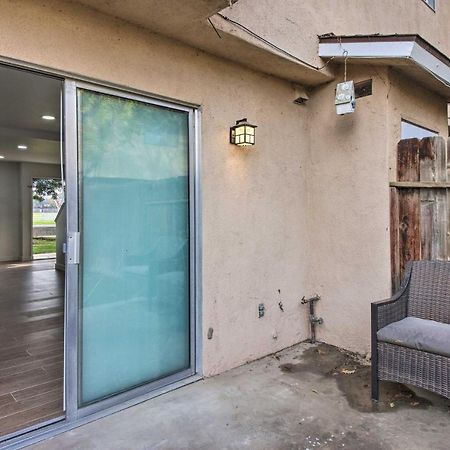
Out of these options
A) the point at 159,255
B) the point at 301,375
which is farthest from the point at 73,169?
the point at 301,375

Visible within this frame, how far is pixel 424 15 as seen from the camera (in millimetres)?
A: 5309

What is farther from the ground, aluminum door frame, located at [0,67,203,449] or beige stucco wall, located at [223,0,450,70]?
beige stucco wall, located at [223,0,450,70]

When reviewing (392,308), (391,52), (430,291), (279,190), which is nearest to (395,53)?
(391,52)

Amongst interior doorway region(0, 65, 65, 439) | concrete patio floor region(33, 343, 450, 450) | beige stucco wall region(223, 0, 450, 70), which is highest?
beige stucco wall region(223, 0, 450, 70)

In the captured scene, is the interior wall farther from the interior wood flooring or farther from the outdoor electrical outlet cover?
the outdoor electrical outlet cover

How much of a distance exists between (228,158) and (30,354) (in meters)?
2.90

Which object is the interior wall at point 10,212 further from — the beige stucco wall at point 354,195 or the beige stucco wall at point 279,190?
the beige stucco wall at point 354,195

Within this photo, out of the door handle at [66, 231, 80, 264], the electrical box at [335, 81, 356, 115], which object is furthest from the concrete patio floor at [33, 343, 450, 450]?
the electrical box at [335, 81, 356, 115]

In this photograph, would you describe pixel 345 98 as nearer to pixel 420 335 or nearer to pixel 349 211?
pixel 349 211

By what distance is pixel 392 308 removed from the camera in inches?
122

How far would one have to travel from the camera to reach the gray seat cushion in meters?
2.68

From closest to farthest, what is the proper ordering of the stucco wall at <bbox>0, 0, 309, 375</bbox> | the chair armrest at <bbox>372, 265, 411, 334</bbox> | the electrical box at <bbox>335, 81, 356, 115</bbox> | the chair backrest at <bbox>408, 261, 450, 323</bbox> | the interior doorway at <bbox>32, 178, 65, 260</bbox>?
the stucco wall at <bbox>0, 0, 309, 375</bbox>, the chair armrest at <bbox>372, 265, 411, 334</bbox>, the chair backrest at <bbox>408, 261, 450, 323</bbox>, the electrical box at <bbox>335, 81, 356, 115</bbox>, the interior doorway at <bbox>32, 178, 65, 260</bbox>

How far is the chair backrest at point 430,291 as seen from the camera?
10.3ft

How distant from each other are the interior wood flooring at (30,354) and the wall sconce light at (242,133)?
265 centimetres
